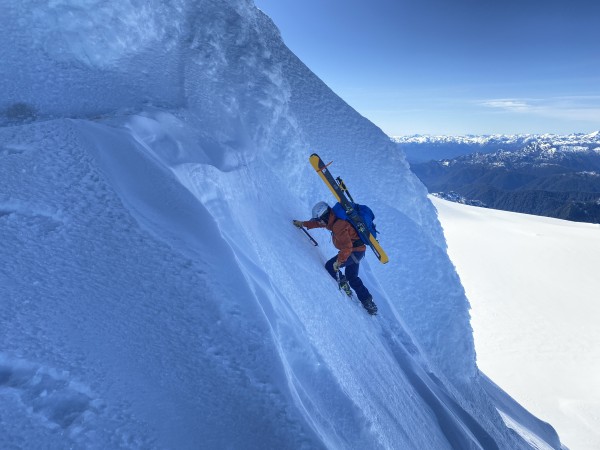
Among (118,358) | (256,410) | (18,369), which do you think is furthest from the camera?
(256,410)

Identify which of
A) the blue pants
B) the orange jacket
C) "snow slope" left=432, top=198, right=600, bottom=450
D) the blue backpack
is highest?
the blue backpack

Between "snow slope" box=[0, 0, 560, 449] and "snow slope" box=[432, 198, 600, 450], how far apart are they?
9.26m

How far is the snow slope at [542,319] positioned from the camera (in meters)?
15.9

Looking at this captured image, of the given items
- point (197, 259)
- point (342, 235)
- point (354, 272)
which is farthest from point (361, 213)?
point (197, 259)

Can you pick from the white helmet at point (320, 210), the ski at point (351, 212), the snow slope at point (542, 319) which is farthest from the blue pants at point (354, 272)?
the snow slope at point (542, 319)

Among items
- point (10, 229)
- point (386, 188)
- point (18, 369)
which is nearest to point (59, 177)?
point (10, 229)

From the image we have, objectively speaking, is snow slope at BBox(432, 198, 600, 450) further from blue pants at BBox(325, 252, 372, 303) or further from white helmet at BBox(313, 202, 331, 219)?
white helmet at BBox(313, 202, 331, 219)

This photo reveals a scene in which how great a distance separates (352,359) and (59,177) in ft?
12.9

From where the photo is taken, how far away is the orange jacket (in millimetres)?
6391

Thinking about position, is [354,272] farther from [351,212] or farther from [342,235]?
[351,212]

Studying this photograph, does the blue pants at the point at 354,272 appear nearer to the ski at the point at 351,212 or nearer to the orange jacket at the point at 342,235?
the orange jacket at the point at 342,235

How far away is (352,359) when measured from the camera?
4.98 m

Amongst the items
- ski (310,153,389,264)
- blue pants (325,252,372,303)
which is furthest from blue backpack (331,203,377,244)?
blue pants (325,252,372,303)

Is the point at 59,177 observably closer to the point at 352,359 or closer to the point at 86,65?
the point at 86,65
